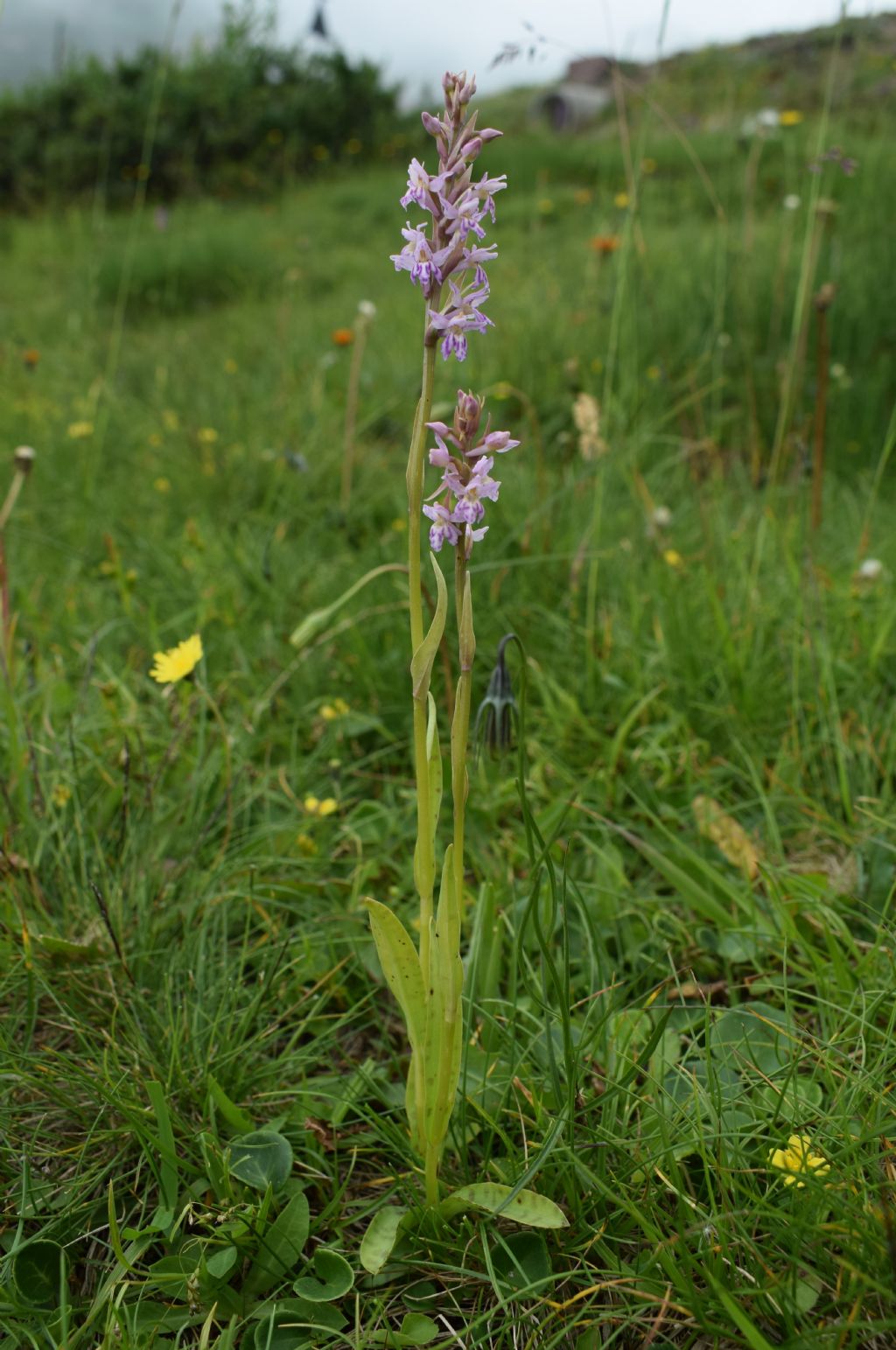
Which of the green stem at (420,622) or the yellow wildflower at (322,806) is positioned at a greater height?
the green stem at (420,622)

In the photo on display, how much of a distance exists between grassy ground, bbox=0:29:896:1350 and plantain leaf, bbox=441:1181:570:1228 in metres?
0.04

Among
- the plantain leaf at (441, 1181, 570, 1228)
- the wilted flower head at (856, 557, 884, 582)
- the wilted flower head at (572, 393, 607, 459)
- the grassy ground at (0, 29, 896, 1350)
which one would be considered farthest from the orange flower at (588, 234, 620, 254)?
the plantain leaf at (441, 1181, 570, 1228)

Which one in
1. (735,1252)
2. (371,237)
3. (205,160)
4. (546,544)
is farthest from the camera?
(205,160)

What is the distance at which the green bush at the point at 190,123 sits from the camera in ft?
31.7

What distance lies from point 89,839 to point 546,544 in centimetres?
119

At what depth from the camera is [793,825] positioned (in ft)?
4.97

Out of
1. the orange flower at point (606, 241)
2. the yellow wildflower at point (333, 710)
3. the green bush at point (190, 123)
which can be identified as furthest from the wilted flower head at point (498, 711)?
the green bush at point (190, 123)

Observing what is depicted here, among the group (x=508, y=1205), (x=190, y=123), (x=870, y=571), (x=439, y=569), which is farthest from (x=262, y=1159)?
(x=190, y=123)

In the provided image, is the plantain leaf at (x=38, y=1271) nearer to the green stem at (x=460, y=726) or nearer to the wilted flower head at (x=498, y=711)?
the green stem at (x=460, y=726)

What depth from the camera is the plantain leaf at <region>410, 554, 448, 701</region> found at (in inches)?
32.4

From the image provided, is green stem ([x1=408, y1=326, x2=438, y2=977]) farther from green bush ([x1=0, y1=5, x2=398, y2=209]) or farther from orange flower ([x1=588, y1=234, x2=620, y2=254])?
green bush ([x1=0, y1=5, x2=398, y2=209])

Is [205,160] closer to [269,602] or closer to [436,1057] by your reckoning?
[269,602]

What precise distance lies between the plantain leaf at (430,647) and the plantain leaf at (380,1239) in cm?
55

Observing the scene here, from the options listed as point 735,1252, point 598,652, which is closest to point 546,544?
point 598,652
